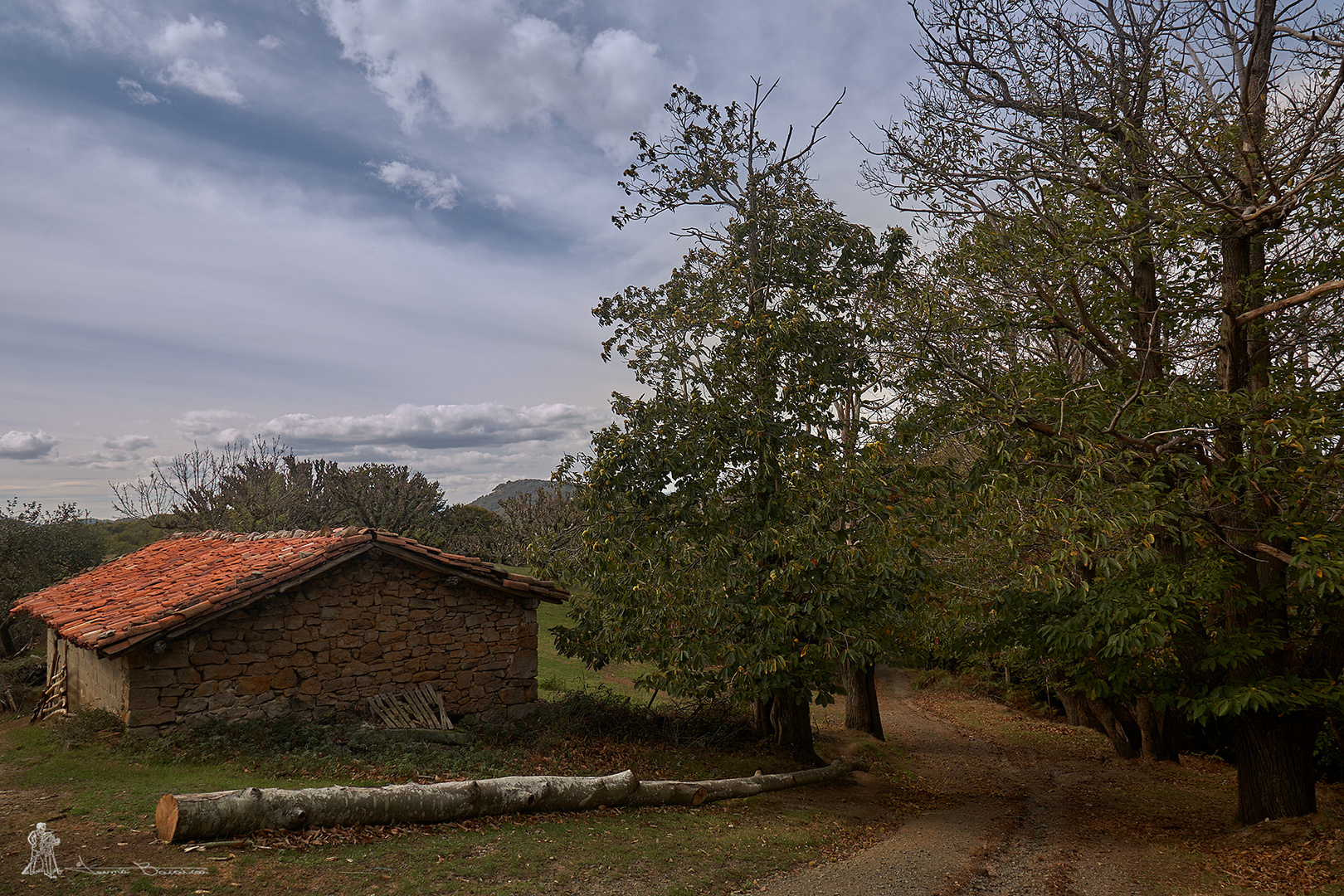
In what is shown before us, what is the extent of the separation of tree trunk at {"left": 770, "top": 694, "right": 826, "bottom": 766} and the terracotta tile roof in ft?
15.4

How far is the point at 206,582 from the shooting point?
40.1 feet

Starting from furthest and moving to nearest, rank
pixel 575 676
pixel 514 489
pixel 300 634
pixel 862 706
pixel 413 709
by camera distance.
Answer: pixel 514 489 → pixel 575 676 → pixel 862 706 → pixel 413 709 → pixel 300 634

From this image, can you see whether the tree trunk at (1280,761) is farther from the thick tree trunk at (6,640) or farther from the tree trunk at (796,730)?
the thick tree trunk at (6,640)

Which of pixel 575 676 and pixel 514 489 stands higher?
pixel 514 489

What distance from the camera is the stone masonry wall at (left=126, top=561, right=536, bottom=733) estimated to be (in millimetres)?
10789

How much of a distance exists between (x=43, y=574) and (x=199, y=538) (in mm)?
10823

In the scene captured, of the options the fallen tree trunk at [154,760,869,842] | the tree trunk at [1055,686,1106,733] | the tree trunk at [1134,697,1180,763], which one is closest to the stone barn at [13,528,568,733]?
the fallen tree trunk at [154,760,869,842]

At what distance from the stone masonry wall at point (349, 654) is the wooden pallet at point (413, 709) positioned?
0.50 ft

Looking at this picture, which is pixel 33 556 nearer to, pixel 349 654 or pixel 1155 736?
pixel 349 654

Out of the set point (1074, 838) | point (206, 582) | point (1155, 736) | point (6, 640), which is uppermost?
point (206, 582)

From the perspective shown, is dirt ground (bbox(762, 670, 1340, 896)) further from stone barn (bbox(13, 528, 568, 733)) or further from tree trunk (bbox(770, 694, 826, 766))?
stone barn (bbox(13, 528, 568, 733))

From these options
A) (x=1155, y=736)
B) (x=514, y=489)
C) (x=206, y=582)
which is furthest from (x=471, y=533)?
(x=1155, y=736)

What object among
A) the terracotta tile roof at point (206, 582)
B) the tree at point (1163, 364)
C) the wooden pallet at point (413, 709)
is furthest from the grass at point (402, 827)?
the tree at point (1163, 364)

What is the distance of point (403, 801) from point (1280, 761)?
1084cm
